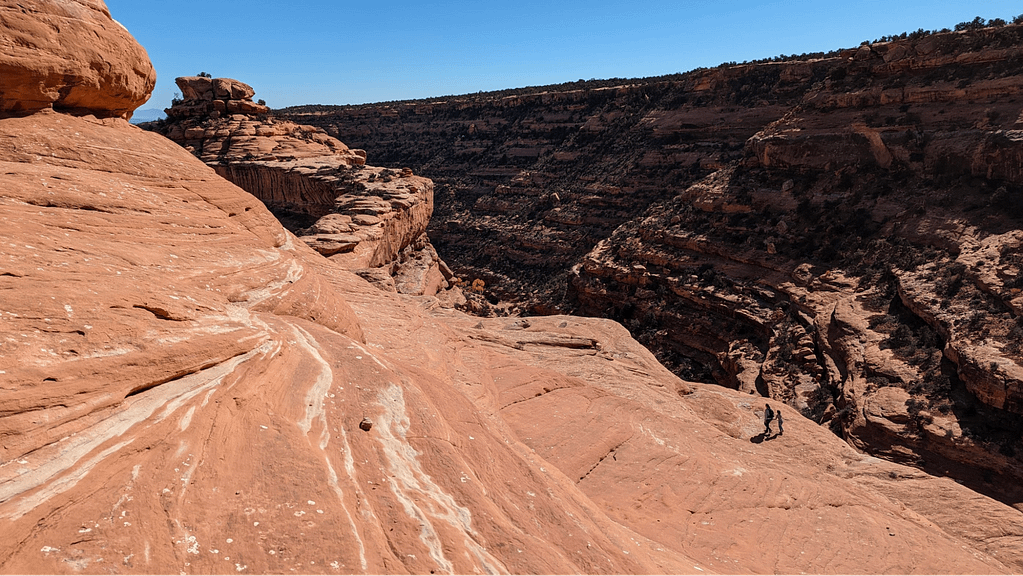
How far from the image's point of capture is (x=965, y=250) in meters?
23.8

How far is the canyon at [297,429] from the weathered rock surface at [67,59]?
0.17 feet

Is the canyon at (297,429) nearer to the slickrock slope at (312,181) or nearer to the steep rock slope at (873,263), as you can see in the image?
the steep rock slope at (873,263)

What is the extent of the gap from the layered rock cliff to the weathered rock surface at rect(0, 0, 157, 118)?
2213cm

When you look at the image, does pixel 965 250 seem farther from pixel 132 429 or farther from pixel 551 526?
pixel 132 429

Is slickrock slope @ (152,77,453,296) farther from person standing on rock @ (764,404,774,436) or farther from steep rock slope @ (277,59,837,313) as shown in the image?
person standing on rock @ (764,404,774,436)

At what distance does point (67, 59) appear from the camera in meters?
9.52

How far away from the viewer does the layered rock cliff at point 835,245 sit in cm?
1866

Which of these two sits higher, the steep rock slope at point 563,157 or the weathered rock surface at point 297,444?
the steep rock slope at point 563,157

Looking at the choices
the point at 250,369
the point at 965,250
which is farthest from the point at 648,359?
the point at 965,250

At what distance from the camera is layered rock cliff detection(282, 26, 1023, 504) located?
18656 millimetres

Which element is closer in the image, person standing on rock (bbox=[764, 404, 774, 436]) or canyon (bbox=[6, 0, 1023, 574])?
canyon (bbox=[6, 0, 1023, 574])

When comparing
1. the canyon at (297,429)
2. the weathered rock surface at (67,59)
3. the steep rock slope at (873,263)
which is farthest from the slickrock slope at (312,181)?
the steep rock slope at (873,263)

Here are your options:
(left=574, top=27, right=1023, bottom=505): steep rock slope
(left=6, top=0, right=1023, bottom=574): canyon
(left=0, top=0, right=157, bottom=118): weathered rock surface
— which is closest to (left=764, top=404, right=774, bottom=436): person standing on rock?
(left=6, top=0, right=1023, bottom=574): canyon

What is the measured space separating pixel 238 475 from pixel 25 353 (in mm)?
2110
